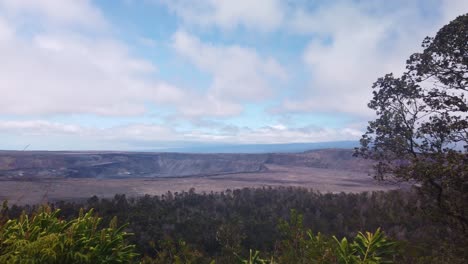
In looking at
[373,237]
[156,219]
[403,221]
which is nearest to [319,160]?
[403,221]

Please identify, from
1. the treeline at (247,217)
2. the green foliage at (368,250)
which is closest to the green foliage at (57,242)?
the green foliage at (368,250)

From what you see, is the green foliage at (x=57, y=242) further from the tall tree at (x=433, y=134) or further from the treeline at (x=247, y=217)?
the treeline at (x=247, y=217)

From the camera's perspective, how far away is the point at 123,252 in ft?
12.3

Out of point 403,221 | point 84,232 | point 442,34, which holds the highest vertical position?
point 442,34

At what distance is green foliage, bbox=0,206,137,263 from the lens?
10.4 feet

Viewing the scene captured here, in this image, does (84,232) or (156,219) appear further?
(156,219)

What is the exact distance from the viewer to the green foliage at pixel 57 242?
125 inches

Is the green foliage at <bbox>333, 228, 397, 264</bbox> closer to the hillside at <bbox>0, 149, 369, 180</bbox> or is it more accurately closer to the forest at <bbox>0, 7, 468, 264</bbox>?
the forest at <bbox>0, 7, 468, 264</bbox>

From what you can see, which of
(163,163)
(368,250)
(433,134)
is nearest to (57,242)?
(368,250)

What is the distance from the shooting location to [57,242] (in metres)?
3.25

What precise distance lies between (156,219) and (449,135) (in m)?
18.8

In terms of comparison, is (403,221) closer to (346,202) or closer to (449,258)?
(346,202)

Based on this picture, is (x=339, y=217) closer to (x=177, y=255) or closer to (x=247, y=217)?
(x=247, y=217)

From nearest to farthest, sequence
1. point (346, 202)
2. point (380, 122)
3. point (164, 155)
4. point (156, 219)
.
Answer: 1. point (380, 122)
2. point (156, 219)
3. point (346, 202)
4. point (164, 155)
